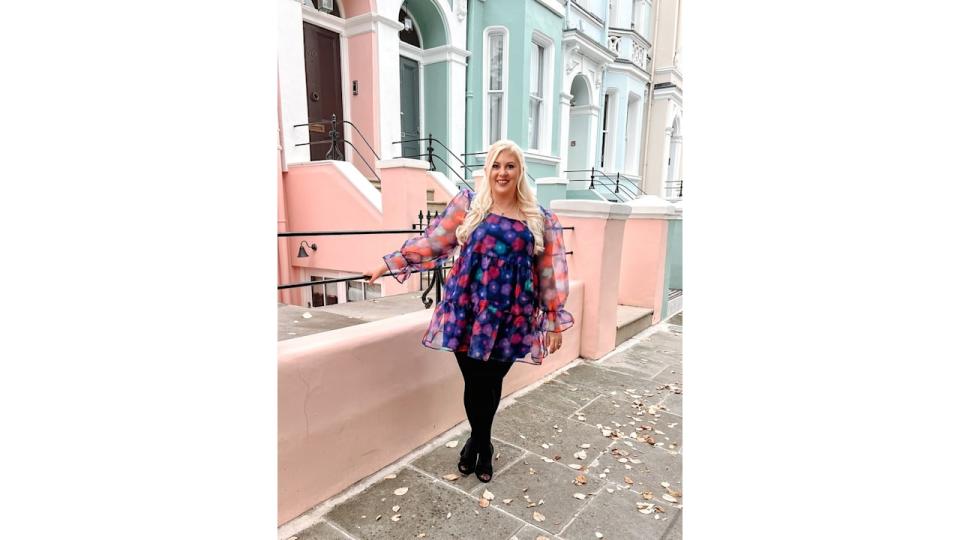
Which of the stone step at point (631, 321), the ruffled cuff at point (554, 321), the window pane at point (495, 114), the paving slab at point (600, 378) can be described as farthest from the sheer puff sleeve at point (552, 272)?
the window pane at point (495, 114)

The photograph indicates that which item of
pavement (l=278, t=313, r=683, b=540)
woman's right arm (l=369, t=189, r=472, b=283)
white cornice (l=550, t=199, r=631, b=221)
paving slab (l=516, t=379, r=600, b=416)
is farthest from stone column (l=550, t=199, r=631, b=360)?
woman's right arm (l=369, t=189, r=472, b=283)

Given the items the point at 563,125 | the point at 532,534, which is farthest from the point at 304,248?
the point at 563,125

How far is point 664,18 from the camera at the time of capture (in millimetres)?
15727

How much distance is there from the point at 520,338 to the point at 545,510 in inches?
34.5

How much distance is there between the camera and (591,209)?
4.40m

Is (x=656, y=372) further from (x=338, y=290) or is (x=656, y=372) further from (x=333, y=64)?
(x=333, y=64)

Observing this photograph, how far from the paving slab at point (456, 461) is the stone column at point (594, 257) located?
205 centimetres

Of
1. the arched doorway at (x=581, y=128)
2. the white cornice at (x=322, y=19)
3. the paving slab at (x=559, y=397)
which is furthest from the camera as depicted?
the arched doorway at (x=581, y=128)

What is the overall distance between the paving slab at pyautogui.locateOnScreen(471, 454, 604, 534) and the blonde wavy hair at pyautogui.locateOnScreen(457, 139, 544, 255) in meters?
1.29

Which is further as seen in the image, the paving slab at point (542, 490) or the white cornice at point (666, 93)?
the white cornice at point (666, 93)

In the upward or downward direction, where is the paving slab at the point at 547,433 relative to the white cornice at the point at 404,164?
downward

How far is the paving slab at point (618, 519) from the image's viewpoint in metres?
2.09

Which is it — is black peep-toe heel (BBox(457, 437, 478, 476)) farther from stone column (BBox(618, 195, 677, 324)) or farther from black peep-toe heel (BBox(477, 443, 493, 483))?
stone column (BBox(618, 195, 677, 324))

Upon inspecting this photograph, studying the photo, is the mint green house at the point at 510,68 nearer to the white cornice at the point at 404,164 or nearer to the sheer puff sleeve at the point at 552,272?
the white cornice at the point at 404,164
